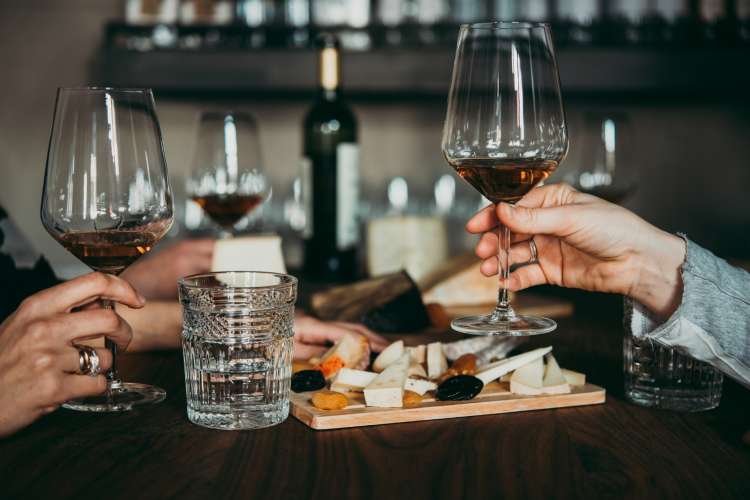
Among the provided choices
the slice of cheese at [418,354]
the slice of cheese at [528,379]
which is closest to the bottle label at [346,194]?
the slice of cheese at [418,354]

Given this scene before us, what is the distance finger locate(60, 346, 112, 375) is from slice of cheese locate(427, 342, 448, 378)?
1.12ft

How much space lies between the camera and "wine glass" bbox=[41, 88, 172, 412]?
873mm

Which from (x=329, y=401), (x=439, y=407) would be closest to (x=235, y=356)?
(x=329, y=401)

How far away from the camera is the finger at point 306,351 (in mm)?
1085

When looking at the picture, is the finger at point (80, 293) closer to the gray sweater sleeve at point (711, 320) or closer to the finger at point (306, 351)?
the finger at point (306, 351)

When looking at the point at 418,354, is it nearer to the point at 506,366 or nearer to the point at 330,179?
the point at 506,366

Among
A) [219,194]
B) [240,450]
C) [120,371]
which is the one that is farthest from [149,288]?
[240,450]

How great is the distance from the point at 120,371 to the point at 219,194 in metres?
0.74

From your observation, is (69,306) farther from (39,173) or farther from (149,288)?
(39,173)

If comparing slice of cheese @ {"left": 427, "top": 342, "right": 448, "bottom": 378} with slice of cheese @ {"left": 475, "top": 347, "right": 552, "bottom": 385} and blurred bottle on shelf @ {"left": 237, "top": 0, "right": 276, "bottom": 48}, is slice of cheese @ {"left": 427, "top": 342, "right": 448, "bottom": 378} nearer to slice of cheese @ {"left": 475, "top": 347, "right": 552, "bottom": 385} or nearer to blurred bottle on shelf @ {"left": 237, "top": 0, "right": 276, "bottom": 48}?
slice of cheese @ {"left": 475, "top": 347, "right": 552, "bottom": 385}

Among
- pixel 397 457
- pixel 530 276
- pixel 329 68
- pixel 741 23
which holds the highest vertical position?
pixel 741 23

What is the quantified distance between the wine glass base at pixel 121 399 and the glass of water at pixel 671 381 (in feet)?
1.64

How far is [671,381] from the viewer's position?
92cm

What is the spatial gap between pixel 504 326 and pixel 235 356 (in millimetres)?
279
